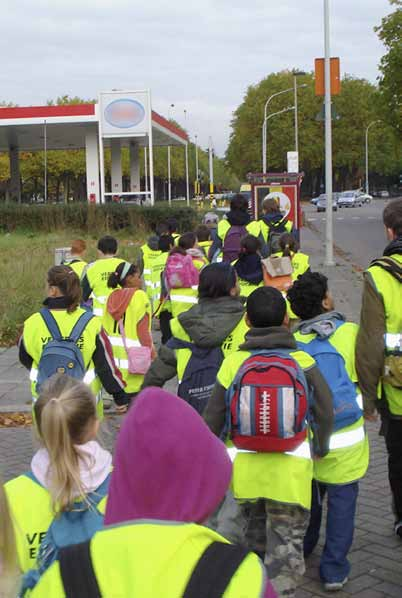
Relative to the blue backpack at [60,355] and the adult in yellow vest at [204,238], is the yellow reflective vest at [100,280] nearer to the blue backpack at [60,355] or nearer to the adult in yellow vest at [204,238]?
the blue backpack at [60,355]

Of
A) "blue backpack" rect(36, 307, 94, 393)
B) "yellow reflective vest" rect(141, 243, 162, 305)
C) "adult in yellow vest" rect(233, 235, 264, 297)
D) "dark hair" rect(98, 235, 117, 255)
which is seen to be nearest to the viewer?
"blue backpack" rect(36, 307, 94, 393)

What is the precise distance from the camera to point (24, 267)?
17.4 m

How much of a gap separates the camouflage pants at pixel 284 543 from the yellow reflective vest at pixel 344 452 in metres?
0.51

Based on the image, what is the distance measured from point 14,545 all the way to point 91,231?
1058 inches

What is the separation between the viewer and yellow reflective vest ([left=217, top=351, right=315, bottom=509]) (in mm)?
4070

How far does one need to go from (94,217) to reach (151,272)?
1786cm

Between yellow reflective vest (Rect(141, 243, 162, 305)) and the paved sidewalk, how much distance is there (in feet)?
6.31

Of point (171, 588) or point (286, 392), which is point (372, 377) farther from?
point (171, 588)

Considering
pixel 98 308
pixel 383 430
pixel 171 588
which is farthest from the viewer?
pixel 98 308

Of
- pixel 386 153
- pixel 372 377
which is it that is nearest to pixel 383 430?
pixel 372 377

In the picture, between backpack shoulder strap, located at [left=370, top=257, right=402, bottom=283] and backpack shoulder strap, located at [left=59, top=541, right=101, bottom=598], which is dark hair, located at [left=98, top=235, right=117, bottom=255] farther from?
backpack shoulder strap, located at [left=59, top=541, right=101, bottom=598]

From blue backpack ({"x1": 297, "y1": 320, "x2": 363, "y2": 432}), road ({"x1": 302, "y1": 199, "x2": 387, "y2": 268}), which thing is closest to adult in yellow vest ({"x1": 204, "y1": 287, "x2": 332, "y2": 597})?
blue backpack ({"x1": 297, "y1": 320, "x2": 363, "y2": 432})

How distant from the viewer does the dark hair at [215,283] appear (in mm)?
5070

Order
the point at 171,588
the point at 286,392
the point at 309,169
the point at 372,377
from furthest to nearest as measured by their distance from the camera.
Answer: the point at 309,169 → the point at 372,377 → the point at 286,392 → the point at 171,588
